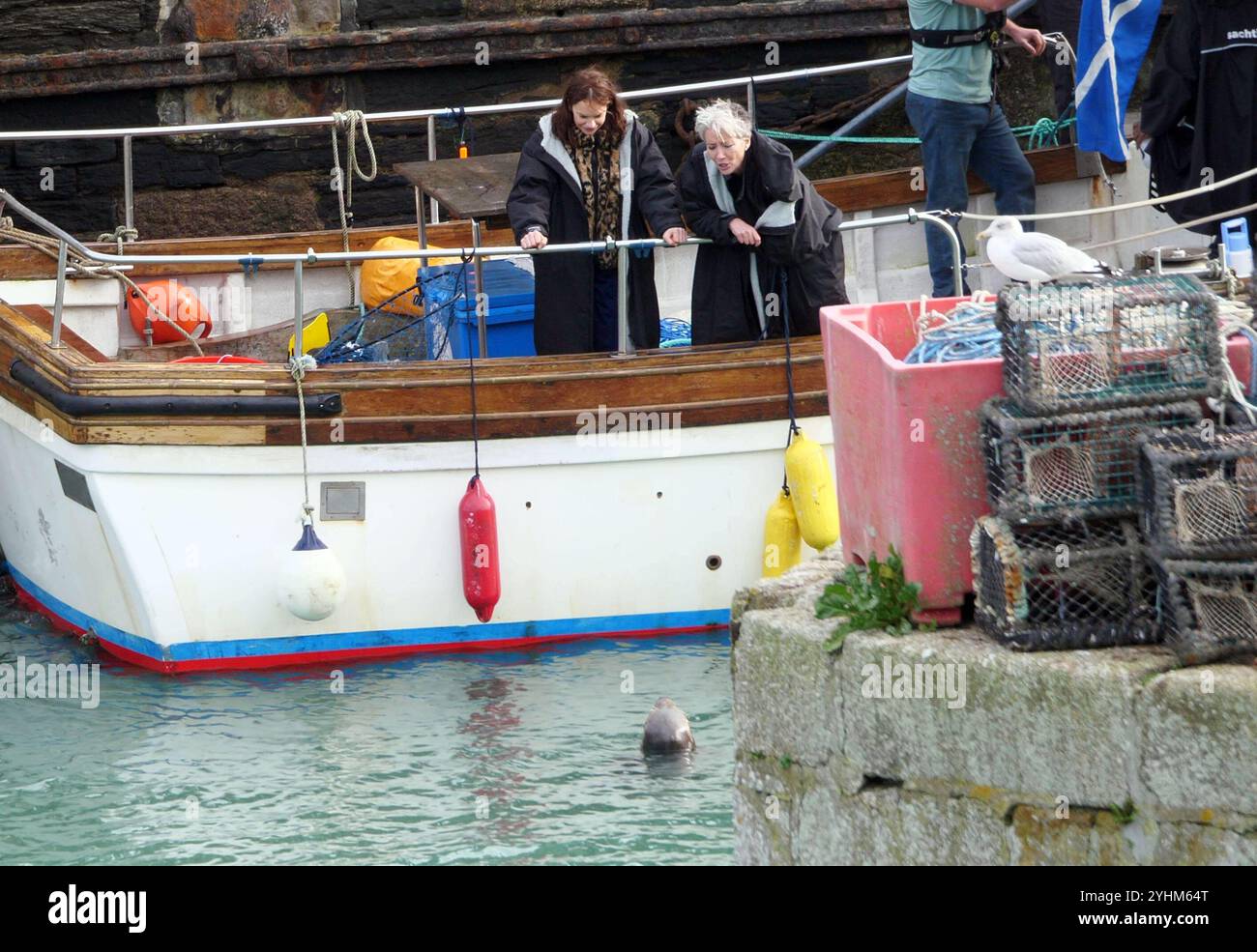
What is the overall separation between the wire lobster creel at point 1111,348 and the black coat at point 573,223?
3.89 m

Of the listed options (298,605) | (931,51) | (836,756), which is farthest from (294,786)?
(931,51)

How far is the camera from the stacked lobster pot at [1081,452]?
3.94 meters

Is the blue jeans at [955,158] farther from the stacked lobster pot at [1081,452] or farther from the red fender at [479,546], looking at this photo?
the stacked lobster pot at [1081,452]

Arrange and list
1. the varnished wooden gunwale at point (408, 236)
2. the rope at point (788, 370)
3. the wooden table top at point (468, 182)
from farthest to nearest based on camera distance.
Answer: the varnished wooden gunwale at point (408, 236) < the wooden table top at point (468, 182) < the rope at point (788, 370)

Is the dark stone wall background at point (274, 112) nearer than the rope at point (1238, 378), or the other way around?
the rope at point (1238, 378)

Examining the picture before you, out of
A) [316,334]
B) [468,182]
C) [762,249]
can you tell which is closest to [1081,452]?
[762,249]

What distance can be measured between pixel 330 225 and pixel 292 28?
1356 millimetres

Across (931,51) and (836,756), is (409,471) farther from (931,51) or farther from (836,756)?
(836,756)

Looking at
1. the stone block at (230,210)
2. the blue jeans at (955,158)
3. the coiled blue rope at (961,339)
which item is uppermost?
the stone block at (230,210)

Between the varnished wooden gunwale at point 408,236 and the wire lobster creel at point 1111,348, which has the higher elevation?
the varnished wooden gunwale at point 408,236

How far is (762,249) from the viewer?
770 cm

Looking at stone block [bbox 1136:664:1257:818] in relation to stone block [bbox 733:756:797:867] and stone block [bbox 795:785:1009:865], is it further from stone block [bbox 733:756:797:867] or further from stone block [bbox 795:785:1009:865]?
stone block [bbox 733:756:797:867]

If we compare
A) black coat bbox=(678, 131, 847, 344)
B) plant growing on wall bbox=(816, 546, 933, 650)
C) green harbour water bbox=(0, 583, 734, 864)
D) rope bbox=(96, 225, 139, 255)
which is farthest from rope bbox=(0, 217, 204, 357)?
plant growing on wall bbox=(816, 546, 933, 650)

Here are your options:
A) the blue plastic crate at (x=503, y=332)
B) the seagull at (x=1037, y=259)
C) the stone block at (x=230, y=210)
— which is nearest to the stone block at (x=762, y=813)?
the seagull at (x=1037, y=259)
